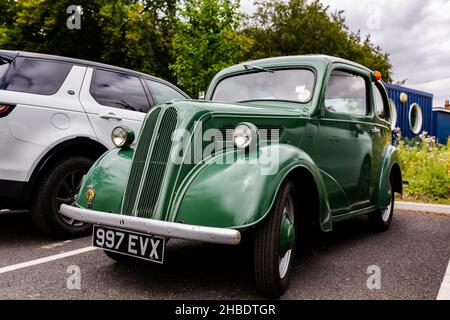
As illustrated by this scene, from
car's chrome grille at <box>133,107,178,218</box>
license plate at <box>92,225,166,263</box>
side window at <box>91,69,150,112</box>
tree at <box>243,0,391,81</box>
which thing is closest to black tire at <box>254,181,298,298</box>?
license plate at <box>92,225,166,263</box>

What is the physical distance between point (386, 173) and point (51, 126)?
11.6 ft

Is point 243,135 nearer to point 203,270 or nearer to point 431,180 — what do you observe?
point 203,270

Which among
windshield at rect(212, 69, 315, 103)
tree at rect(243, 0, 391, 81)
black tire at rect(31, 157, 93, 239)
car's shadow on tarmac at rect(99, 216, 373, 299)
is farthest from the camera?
tree at rect(243, 0, 391, 81)

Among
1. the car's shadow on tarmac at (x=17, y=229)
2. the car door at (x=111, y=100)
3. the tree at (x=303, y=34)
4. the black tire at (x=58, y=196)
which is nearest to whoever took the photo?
the black tire at (x=58, y=196)

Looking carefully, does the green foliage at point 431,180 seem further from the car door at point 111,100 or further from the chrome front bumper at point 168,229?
the chrome front bumper at point 168,229

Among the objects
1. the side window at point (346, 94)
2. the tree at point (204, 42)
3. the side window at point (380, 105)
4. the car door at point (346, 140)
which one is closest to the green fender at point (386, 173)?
the car door at point (346, 140)

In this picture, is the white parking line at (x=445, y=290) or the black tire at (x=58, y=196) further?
the black tire at (x=58, y=196)

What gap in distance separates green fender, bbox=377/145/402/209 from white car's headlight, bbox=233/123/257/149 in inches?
91.5

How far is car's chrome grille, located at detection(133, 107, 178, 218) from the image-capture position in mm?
2920

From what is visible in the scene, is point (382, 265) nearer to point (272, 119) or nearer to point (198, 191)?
Answer: point (272, 119)

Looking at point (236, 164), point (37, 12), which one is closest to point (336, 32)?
point (37, 12)

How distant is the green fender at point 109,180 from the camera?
309 cm

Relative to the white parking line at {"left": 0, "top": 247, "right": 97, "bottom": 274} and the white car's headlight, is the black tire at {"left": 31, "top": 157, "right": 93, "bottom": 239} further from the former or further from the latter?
the white car's headlight

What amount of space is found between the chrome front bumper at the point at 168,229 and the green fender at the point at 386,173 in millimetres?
2693
